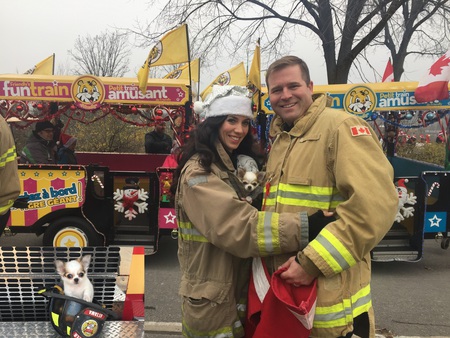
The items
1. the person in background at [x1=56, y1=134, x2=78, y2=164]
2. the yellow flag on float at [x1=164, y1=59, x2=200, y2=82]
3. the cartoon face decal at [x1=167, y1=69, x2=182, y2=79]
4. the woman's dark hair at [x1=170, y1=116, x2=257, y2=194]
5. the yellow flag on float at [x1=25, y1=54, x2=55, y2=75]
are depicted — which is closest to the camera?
the woman's dark hair at [x1=170, y1=116, x2=257, y2=194]

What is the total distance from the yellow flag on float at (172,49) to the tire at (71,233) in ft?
7.89

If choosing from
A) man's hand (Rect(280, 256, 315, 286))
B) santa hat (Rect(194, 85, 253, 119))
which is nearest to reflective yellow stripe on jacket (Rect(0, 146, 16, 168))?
santa hat (Rect(194, 85, 253, 119))

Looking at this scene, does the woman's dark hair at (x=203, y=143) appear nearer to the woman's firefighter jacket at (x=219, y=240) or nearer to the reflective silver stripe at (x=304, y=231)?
the woman's firefighter jacket at (x=219, y=240)

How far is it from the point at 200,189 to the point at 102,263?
0.50m

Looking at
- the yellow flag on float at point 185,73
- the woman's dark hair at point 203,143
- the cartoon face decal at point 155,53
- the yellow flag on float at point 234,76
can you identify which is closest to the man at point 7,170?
the woman's dark hair at point 203,143

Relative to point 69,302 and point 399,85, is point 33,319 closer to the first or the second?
point 69,302

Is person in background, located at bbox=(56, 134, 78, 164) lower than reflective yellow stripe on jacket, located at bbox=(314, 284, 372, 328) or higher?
higher

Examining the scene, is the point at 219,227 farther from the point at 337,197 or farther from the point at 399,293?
the point at 399,293

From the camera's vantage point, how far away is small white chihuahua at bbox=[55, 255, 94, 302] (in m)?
1.47

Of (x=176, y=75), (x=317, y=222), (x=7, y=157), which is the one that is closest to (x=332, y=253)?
(x=317, y=222)

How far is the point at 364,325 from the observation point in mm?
1636

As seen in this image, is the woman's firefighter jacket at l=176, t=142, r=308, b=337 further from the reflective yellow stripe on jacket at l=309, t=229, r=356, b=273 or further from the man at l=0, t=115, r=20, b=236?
the man at l=0, t=115, r=20, b=236

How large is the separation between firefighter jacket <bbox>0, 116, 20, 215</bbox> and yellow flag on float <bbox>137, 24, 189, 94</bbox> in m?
3.37

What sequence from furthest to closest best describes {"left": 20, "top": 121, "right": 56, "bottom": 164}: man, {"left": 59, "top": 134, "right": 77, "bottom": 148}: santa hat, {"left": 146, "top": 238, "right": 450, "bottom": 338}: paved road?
{"left": 59, "top": 134, "right": 77, "bottom": 148}: santa hat < {"left": 20, "top": 121, "right": 56, "bottom": 164}: man < {"left": 146, "top": 238, "right": 450, "bottom": 338}: paved road
